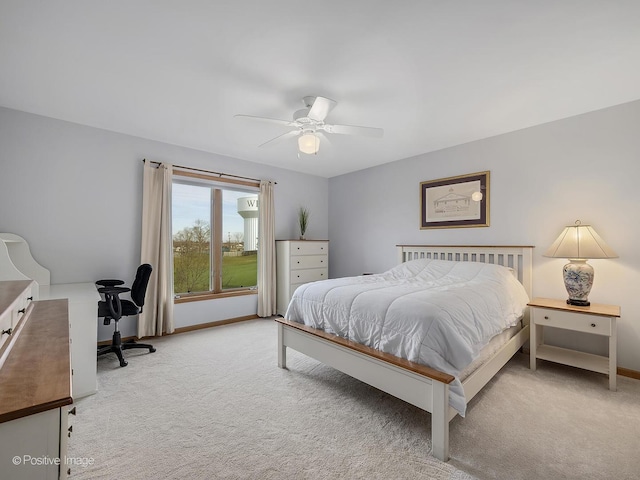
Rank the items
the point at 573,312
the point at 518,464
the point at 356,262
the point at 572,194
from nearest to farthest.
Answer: the point at 518,464 < the point at 573,312 < the point at 572,194 < the point at 356,262

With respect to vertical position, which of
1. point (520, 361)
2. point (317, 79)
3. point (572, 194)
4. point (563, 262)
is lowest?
point (520, 361)

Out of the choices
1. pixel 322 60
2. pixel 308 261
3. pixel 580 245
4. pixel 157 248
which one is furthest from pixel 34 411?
pixel 308 261

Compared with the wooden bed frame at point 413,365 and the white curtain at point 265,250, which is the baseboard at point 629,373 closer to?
the wooden bed frame at point 413,365

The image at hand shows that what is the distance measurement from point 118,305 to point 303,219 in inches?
122

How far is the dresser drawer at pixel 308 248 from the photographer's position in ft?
16.2

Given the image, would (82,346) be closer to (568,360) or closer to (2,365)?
(2,365)

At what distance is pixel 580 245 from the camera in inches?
111

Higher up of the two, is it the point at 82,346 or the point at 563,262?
the point at 563,262

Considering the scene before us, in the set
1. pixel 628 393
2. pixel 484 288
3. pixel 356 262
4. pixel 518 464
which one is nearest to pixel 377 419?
pixel 518 464

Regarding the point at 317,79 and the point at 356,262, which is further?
the point at 356,262

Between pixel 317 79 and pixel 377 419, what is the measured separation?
265 cm

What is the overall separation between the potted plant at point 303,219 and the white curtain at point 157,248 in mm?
2164

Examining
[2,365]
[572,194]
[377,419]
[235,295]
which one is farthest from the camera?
[235,295]

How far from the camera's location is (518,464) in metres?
1.72
